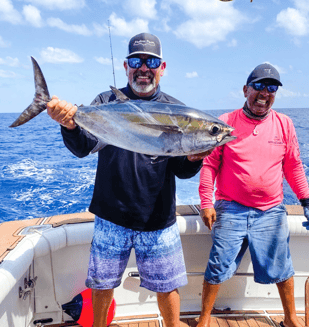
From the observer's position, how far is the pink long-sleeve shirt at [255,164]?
2.28 m

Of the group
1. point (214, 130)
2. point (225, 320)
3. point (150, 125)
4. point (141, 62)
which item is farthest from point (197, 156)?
point (225, 320)

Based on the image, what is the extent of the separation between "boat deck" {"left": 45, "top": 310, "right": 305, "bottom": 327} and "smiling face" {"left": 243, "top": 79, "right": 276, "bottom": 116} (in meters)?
1.86

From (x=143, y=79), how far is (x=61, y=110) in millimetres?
583

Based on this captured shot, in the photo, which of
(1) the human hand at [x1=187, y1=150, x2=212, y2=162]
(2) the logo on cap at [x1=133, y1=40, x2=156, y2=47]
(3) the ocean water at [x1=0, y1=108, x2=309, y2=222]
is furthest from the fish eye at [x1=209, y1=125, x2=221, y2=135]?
(3) the ocean water at [x1=0, y1=108, x2=309, y2=222]

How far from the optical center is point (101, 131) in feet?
5.11

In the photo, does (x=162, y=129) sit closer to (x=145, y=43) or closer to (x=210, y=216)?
(x=145, y=43)

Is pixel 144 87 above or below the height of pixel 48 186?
above

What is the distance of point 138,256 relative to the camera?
6.53ft

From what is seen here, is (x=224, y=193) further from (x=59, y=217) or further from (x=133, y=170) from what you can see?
(x=59, y=217)

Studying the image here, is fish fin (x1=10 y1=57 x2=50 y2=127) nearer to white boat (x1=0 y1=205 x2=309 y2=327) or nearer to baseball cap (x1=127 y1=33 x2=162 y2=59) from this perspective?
baseball cap (x1=127 y1=33 x2=162 y2=59)

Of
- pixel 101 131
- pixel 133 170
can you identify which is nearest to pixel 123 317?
pixel 133 170

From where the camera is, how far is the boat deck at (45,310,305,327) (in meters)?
2.63

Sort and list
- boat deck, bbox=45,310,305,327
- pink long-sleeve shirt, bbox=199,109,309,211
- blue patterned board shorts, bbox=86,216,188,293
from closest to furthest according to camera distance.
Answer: blue patterned board shorts, bbox=86,216,188,293 → pink long-sleeve shirt, bbox=199,109,309,211 → boat deck, bbox=45,310,305,327

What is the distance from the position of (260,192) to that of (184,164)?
0.81 m
